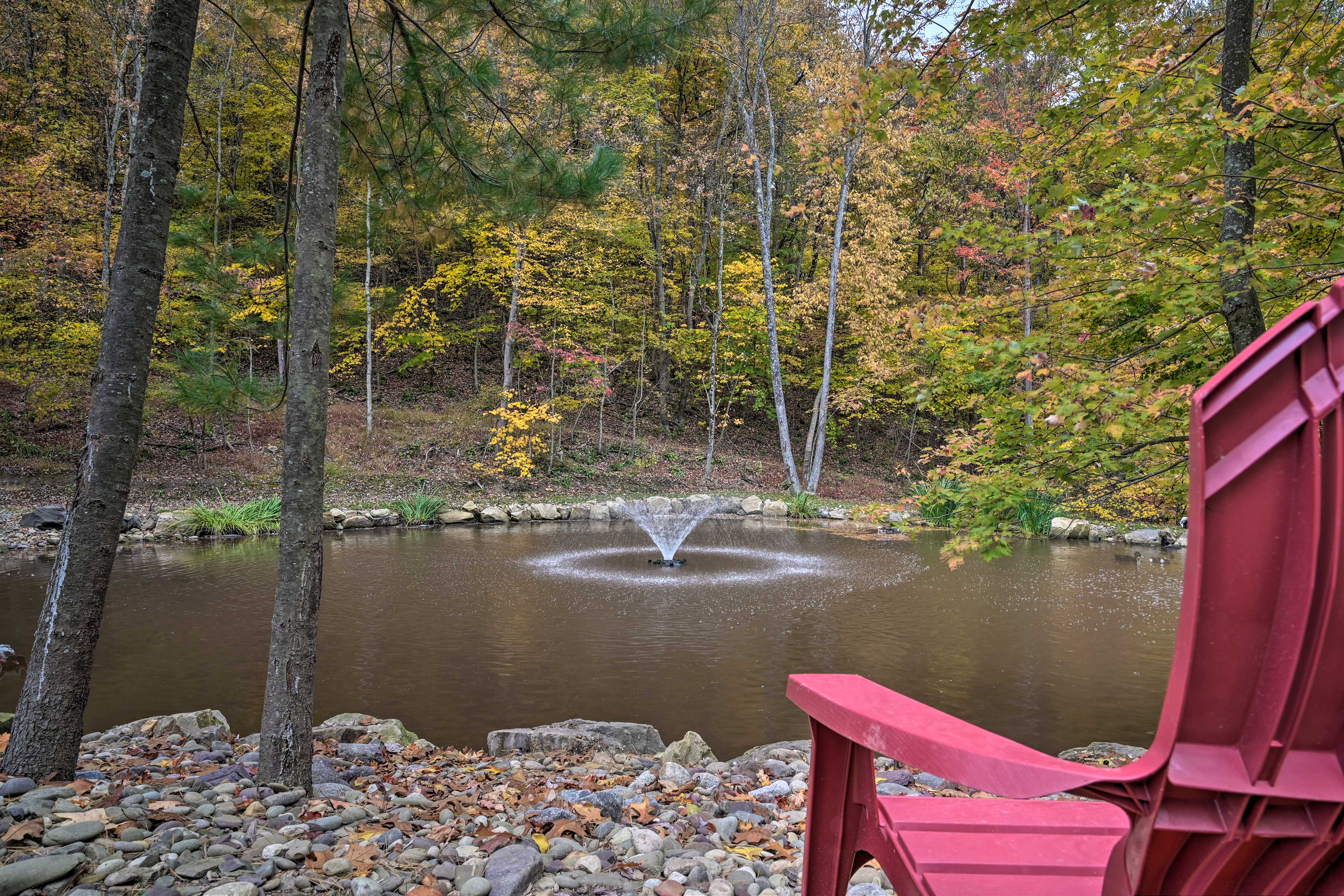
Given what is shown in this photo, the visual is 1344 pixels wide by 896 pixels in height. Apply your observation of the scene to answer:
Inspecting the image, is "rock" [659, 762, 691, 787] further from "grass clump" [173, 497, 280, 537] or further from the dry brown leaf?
"grass clump" [173, 497, 280, 537]

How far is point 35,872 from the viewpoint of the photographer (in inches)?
71.6

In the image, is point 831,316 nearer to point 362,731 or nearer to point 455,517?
point 455,517

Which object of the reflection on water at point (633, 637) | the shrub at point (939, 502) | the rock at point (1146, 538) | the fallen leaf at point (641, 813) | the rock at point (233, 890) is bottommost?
the reflection on water at point (633, 637)

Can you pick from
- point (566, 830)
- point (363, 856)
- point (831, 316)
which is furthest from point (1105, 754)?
point (831, 316)

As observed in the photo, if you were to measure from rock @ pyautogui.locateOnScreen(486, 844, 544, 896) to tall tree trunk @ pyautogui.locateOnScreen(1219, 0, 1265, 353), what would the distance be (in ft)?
9.51

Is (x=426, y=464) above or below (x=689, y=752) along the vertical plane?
above

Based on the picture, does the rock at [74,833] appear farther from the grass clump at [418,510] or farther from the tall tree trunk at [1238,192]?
the grass clump at [418,510]

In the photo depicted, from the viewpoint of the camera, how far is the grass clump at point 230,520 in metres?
10.2

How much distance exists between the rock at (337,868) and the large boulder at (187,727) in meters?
1.72

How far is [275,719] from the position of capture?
275cm

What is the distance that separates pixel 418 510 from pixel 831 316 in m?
9.66

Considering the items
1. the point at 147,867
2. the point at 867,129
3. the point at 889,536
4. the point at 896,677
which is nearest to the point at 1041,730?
the point at 896,677

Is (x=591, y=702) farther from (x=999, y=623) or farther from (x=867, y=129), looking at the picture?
(x=999, y=623)

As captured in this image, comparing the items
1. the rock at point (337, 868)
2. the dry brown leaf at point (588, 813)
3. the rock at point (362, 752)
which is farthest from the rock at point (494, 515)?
the rock at point (337, 868)
